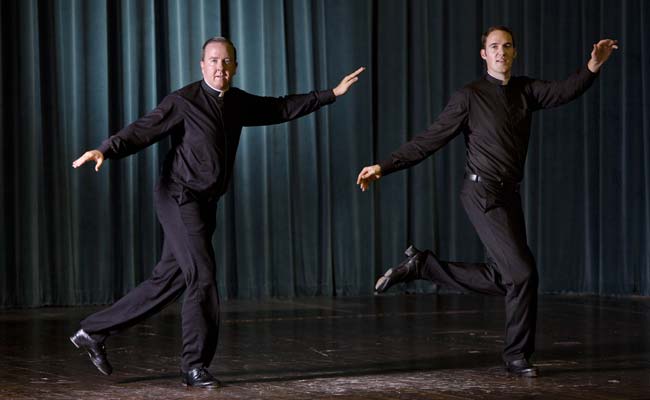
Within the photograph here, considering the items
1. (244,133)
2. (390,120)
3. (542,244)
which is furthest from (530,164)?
(244,133)

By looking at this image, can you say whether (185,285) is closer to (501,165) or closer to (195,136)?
(195,136)

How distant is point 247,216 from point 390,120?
1.41 meters

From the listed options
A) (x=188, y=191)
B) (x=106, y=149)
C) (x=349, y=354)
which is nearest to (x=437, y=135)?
(x=188, y=191)

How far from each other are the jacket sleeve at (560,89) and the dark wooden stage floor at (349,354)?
1097 mm

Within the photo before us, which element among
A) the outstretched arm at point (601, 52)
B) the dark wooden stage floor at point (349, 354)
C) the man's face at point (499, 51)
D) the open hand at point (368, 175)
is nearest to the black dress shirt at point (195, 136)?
the open hand at point (368, 175)

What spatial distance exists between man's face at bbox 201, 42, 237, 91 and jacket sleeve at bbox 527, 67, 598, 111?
4.08ft

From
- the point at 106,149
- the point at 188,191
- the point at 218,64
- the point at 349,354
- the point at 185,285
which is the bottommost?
the point at 349,354

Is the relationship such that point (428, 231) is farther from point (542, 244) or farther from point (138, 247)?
point (138, 247)

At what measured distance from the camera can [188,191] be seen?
393 cm

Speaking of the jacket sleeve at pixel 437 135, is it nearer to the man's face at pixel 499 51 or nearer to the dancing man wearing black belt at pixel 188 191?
the man's face at pixel 499 51

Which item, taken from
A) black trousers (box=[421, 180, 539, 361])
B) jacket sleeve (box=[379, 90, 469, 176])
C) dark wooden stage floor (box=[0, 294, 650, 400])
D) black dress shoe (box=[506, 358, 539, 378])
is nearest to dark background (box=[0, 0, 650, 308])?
dark wooden stage floor (box=[0, 294, 650, 400])

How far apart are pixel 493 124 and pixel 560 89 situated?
1.13 feet

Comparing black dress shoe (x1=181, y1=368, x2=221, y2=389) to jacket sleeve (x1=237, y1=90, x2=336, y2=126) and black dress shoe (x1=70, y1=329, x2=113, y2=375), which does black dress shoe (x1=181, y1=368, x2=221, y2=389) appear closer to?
black dress shoe (x1=70, y1=329, x2=113, y2=375)

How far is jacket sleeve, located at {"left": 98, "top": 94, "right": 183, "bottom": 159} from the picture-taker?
388 cm
